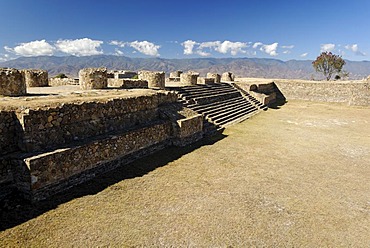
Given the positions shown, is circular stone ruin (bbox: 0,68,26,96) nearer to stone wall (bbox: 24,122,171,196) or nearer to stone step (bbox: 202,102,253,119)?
stone wall (bbox: 24,122,171,196)

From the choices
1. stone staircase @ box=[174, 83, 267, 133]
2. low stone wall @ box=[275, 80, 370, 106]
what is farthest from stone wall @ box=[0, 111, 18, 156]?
low stone wall @ box=[275, 80, 370, 106]

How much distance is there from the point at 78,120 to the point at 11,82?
3.65 m

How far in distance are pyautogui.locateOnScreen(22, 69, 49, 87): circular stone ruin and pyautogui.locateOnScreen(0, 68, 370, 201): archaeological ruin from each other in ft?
0.18

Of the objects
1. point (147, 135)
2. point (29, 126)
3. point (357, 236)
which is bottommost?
point (357, 236)

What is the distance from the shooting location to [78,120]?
8156 mm

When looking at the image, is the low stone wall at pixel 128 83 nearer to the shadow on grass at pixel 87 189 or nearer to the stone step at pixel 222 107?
the stone step at pixel 222 107

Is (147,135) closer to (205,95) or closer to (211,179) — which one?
(211,179)

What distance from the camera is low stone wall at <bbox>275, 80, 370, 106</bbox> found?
26125mm

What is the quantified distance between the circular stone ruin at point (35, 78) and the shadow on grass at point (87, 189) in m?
10.6

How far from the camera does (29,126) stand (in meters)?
6.76

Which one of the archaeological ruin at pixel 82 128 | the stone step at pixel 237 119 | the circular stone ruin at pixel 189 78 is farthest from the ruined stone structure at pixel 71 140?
the circular stone ruin at pixel 189 78

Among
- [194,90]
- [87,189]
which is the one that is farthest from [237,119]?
[87,189]

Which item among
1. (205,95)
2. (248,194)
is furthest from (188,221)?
(205,95)

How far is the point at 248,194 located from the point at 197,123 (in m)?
5.62
